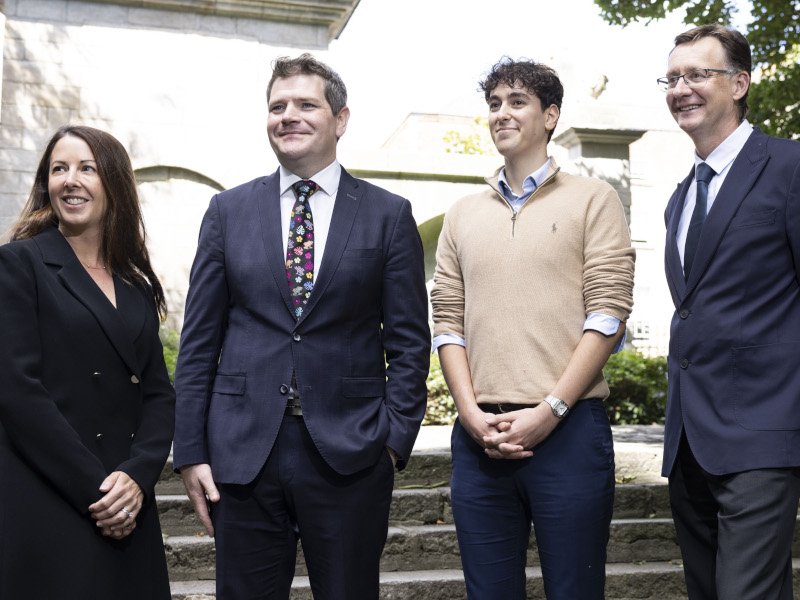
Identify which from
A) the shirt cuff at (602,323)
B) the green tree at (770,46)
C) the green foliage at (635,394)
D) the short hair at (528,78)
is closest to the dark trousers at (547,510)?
the shirt cuff at (602,323)

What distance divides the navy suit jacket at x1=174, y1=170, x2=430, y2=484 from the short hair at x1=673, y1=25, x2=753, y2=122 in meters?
1.13

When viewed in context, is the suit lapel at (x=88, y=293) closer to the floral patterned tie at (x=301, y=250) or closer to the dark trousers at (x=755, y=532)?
the floral patterned tie at (x=301, y=250)

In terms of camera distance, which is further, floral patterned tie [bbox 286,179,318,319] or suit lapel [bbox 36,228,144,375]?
floral patterned tie [bbox 286,179,318,319]

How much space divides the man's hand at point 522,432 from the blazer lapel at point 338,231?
70 cm

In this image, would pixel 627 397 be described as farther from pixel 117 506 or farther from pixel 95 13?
Result: pixel 117 506

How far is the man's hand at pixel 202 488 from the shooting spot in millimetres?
2924

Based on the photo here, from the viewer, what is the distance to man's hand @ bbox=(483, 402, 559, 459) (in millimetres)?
2971

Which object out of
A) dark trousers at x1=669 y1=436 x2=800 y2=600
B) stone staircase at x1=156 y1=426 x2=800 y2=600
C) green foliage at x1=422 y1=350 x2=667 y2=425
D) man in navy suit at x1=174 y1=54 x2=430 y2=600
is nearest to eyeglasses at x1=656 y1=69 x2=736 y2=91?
man in navy suit at x1=174 y1=54 x2=430 y2=600

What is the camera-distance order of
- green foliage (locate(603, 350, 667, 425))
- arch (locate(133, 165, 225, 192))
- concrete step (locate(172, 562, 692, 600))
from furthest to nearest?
arch (locate(133, 165, 225, 192)), green foliage (locate(603, 350, 667, 425)), concrete step (locate(172, 562, 692, 600))

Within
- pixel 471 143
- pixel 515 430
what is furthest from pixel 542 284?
pixel 471 143

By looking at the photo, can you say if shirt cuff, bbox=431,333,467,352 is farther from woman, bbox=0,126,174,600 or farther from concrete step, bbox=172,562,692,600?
concrete step, bbox=172,562,692,600

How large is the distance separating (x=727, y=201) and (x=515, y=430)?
962 mm

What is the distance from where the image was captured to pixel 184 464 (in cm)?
294

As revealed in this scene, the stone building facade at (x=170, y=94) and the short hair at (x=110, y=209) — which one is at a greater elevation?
the stone building facade at (x=170, y=94)
